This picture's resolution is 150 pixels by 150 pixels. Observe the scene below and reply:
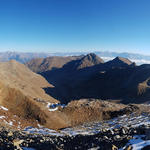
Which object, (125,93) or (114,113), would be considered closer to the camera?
(114,113)

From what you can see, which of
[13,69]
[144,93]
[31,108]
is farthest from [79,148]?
[13,69]

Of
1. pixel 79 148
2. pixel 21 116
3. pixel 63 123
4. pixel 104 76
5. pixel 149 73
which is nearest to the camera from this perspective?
pixel 79 148

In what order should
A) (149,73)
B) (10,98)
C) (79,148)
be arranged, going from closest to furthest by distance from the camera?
1. (79,148)
2. (10,98)
3. (149,73)

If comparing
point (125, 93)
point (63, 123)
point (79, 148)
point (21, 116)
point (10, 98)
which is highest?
point (79, 148)

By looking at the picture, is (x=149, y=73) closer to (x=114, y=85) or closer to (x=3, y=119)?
(x=114, y=85)

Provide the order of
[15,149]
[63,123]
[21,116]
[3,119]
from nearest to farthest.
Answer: [15,149]
[3,119]
[21,116]
[63,123]

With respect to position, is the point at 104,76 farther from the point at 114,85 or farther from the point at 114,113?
the point at 114,113

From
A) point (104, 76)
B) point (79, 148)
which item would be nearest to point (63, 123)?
point (79, 148)

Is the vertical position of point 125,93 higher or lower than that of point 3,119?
lower

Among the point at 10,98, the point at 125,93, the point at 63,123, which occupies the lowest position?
the point at 125,93
